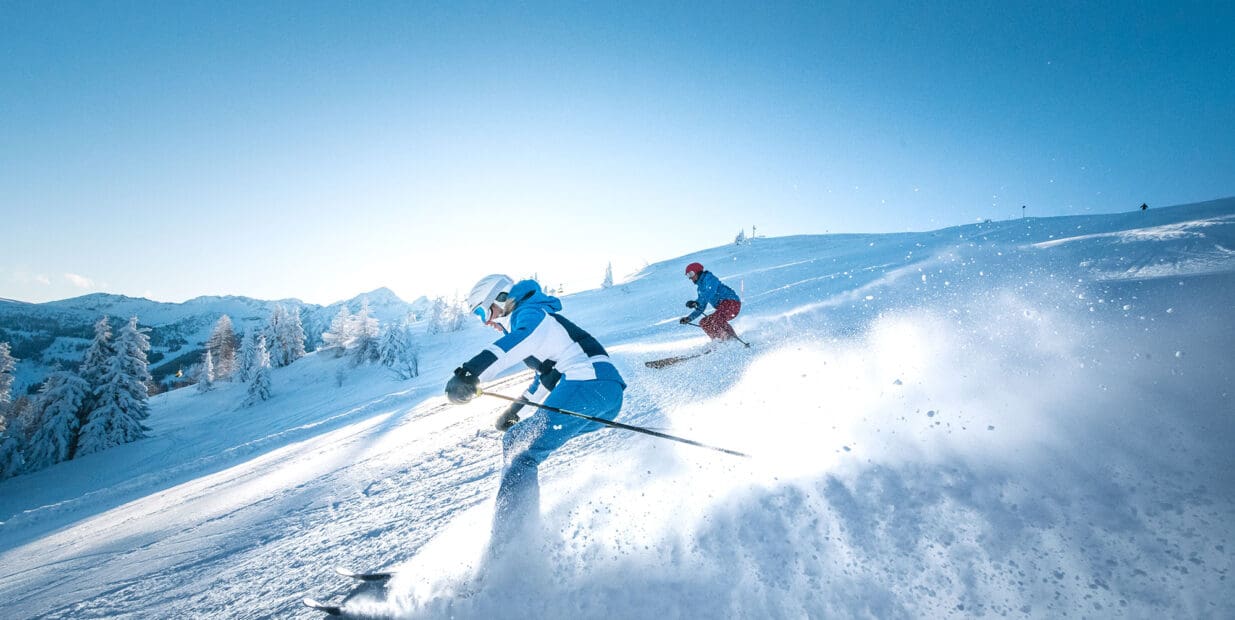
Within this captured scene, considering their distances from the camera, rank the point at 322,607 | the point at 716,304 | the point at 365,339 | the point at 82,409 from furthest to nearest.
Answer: the point at 365,339
the point at 82,409
the point at 716,304
the point at 322,607

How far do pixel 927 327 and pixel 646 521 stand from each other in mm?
4674

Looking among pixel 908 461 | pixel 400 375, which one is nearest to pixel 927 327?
pixel 908 461

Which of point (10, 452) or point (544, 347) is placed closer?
point (544, 347)

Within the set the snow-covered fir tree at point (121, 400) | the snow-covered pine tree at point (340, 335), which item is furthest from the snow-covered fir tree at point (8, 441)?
the snow-covered pine tree at point (340, 335)

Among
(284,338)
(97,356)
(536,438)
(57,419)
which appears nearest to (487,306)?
(536,438)

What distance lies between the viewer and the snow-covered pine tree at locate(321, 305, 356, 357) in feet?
123

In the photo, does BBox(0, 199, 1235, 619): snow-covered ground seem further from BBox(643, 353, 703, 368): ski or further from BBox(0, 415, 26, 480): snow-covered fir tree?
BBox(0, 415, 26, 480): snow-covered fir tree

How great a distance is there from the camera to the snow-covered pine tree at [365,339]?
113 feet

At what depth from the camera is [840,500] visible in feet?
7.80

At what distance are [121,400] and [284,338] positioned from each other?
2680 cm

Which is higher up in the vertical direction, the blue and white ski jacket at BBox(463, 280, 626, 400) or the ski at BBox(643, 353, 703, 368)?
the blue and white ski jacket at BBox(463, 280, 626, 400)

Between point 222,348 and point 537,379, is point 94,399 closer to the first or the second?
point 537,379

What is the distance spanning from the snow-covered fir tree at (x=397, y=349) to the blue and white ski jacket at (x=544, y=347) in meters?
30.0

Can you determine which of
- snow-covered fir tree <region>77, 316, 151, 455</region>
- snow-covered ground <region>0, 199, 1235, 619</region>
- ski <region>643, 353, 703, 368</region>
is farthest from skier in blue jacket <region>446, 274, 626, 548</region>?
snow-covered fir tree <region>77, 316, 151, 455</region>
